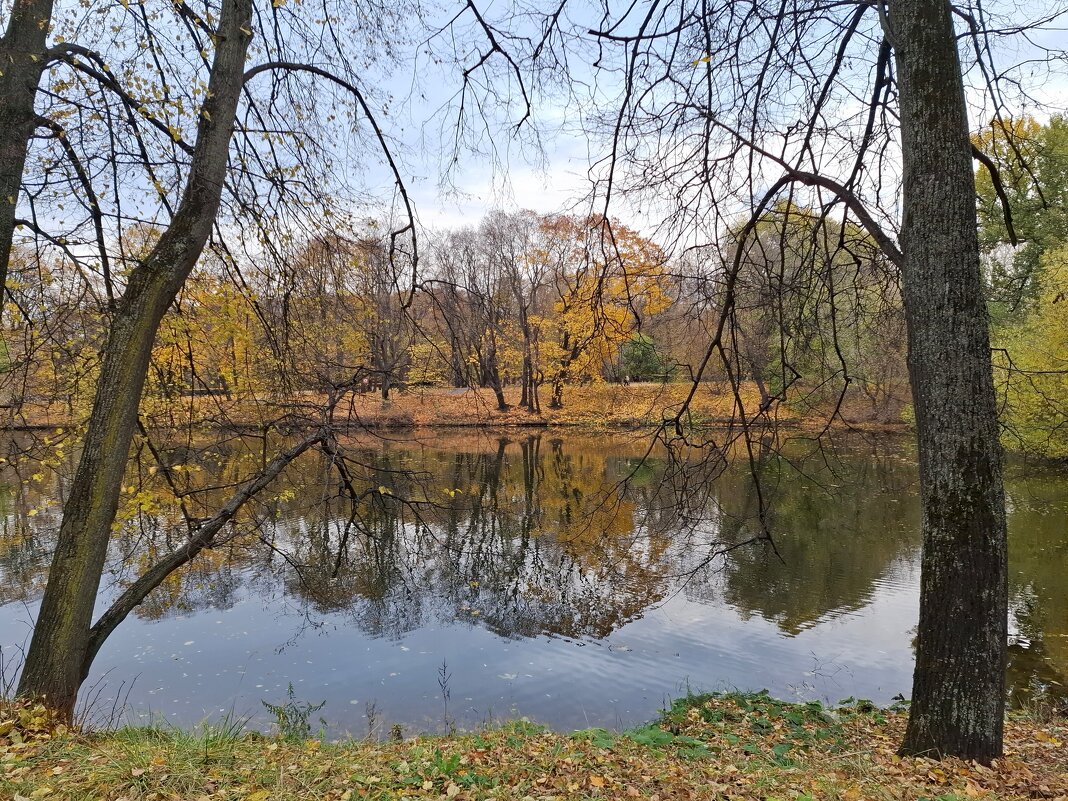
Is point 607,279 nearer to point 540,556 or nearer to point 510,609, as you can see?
point 510,609

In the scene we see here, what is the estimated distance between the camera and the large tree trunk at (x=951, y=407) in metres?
3.32

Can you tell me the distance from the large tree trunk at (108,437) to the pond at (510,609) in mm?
1212

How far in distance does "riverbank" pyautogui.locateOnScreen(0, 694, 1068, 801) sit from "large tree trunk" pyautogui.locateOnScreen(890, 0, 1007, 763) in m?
0.41

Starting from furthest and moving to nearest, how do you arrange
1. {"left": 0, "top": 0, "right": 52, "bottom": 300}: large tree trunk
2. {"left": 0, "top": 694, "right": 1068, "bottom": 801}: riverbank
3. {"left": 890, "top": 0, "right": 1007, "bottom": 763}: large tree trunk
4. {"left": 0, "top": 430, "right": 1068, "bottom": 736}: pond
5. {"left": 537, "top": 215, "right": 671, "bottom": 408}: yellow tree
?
{"left": 0, "top": 430, "right": 1068, "bottom": 736}: pond, {"left": 537, "top": 215, "right": 671, "bottom": 408}: yellow tree, {"left": 0, "top": 0, "right": 52, "bottom": 300}: large tree trunk, {"left": 890, "top": 0, "right": 1007, "bottom": 763}: large tree trunk, {"left": 0, "top": 694, "right": 1068, "bottom": 801}: riverbank

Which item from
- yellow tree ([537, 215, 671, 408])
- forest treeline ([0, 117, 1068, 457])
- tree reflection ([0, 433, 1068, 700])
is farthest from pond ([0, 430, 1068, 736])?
yellow tree ([537, 215, 671, 408])

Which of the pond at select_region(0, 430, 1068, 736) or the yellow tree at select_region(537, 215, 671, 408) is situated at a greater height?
the yellow tree at select_region(537, 215, 671, 408)

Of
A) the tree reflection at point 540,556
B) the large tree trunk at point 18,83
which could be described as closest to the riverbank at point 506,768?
the tree reflection at point 540,556

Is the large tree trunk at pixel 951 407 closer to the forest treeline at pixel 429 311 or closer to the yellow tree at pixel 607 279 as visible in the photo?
the forest treeline at pixel 429 311

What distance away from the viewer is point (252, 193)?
4898mm

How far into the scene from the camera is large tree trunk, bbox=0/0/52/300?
3.88 m

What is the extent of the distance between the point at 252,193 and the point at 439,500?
10.7m

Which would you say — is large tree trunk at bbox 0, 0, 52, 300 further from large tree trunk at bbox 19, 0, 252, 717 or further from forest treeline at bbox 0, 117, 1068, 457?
large tree trunk at bbox 19, 0, 252, 717

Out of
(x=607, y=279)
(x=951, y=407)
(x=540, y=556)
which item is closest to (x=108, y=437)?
(x=607, y=279)

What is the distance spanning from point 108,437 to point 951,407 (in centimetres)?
477
